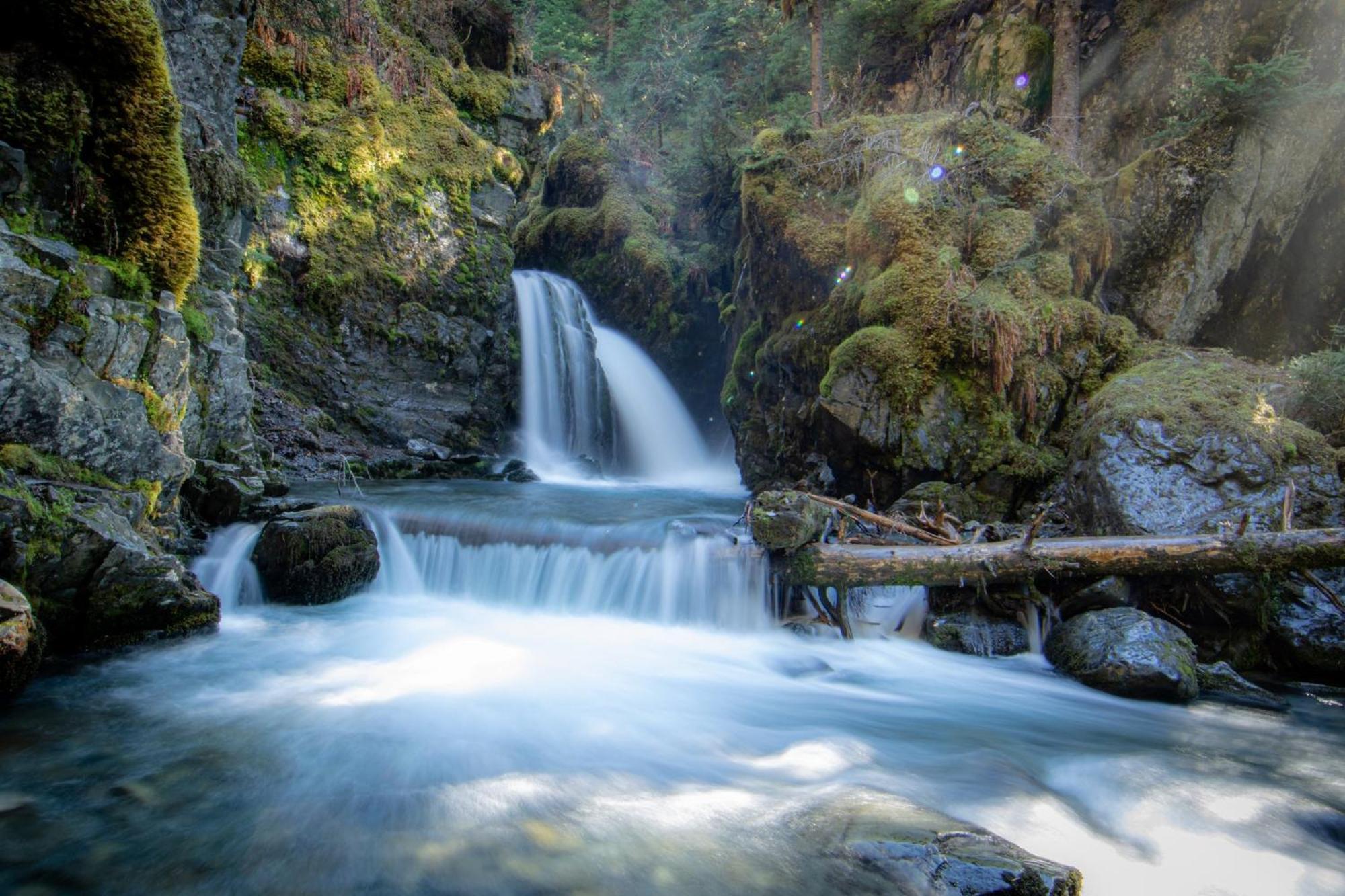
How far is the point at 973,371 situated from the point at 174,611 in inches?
327

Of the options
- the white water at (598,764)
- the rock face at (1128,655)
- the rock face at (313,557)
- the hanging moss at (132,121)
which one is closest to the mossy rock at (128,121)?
the hanging moss at (132,121)

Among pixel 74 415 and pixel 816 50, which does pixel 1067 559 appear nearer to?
pixel 74 415

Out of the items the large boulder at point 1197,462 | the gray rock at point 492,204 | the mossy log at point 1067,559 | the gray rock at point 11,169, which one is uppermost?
the gray rock at point 492,204

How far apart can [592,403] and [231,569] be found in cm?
997

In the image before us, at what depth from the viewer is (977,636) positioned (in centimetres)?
627

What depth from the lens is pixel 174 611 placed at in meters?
5.16

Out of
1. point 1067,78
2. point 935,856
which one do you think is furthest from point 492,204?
point 935,856

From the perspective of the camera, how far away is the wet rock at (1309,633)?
5.60m

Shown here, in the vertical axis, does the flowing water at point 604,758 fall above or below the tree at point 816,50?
→ below

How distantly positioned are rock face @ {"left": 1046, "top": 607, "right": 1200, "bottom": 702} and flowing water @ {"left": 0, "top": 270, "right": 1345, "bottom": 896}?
156 mm

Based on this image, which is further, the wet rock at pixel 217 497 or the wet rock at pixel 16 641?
the wet rock at pixel 217 497

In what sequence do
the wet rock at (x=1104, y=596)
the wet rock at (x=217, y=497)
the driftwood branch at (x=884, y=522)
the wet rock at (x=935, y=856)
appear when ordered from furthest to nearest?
the wet rock at (x=217, y=497)
the driftwood branch at (x=884, y=522)
the wet rock at (x=1104, y=596)
the wet rock at (x=935, y=856)

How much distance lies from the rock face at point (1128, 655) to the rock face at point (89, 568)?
6.99 meters

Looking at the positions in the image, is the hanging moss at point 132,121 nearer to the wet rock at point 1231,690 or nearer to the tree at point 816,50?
the wet rock at point 1231,690
